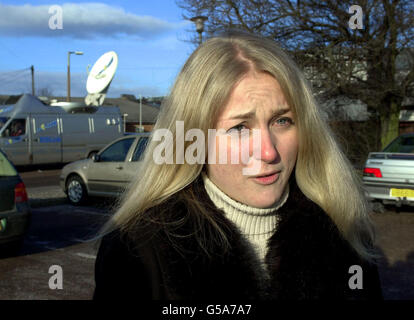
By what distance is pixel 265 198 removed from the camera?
1.45 meters

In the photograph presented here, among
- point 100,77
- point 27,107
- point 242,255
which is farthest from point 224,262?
point 100,77

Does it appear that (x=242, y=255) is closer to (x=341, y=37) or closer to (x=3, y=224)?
(x=3, y=224)

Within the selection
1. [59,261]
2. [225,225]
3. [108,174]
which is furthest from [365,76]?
[225,225]

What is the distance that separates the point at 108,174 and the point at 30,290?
5.33 m

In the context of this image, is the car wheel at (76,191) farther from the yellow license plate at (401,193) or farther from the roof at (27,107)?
the roof at (27,107)

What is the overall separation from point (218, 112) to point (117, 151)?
8.67m

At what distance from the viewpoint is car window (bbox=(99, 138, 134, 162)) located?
32.0 feet

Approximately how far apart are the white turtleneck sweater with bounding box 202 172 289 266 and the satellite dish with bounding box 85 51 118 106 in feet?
Result: 61.7

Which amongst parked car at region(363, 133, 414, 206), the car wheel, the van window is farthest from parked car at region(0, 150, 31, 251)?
the van window

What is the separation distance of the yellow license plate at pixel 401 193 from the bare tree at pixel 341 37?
514 cm

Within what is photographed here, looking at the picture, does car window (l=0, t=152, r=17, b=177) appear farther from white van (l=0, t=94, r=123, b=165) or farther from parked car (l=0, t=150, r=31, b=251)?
white van (l=0, t=94, r=123, b=165)

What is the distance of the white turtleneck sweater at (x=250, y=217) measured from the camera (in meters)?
1.48

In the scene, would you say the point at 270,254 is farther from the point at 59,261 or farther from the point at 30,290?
the point at 59,261
